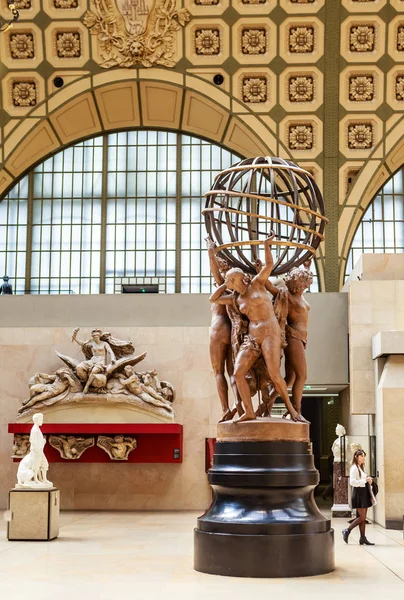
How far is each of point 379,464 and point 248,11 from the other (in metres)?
14.8

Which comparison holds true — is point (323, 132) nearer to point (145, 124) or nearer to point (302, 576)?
point (145, 124)

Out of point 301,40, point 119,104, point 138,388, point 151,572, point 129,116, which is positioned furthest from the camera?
point 129,116

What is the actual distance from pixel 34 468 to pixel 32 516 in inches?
37.5

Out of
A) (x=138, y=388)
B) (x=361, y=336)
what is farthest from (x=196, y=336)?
(x=361, y=336)

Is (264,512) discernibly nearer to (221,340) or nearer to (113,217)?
(221,340)

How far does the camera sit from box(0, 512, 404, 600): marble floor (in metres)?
9.18

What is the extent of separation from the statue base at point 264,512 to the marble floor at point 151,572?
26 centimetres

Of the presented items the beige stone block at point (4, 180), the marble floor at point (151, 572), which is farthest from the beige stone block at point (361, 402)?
the beige stone block at point (4, 180)

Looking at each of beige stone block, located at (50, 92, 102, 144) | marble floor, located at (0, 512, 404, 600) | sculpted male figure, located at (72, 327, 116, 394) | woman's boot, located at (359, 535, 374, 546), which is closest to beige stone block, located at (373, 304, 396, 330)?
marble floor, located at (0, 512, 404, 600)

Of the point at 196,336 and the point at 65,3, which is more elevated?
the point at 65,3

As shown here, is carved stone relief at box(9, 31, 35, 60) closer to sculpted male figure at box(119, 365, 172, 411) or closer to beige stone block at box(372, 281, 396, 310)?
sculpted male figure at box(119, 365, 172, 411)

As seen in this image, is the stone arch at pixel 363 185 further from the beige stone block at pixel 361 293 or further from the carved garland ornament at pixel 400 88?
the beige stone block at pixel 361 293

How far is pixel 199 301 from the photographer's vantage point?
73.5ft

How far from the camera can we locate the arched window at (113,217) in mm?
26656
